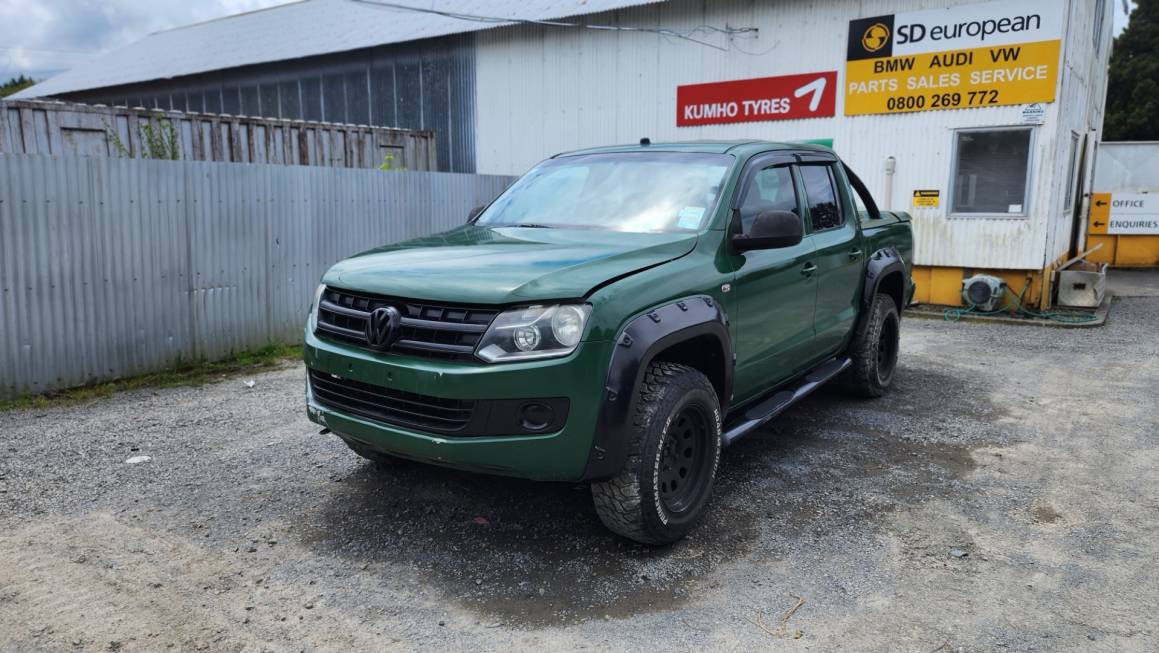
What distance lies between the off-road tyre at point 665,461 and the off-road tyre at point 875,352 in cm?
253

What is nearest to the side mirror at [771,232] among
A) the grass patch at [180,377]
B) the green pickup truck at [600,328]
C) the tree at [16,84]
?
the green pickup truck at [600,328]

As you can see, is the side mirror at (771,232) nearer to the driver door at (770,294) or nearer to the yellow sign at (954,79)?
the driver door at (770,294)

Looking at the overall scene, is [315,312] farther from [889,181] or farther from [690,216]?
[889,181]

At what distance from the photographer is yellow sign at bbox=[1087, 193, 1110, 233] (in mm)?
16234

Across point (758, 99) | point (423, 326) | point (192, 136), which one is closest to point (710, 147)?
point (423, 326)

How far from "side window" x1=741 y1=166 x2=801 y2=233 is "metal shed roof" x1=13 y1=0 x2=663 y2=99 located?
29.5 ft

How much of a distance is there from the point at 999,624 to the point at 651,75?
11510 mm

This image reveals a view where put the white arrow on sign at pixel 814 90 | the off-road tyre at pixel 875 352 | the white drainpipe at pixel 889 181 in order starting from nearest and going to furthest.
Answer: the off-road tyre at pixel 875 352, the white drainpipe at pixel 889 181, the white arrow on sign at pixel 814 90

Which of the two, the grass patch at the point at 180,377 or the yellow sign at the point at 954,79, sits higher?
the yellow sign at the point at 954,79

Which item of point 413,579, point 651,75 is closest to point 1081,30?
point 651,75

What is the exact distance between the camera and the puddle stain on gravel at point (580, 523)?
3389 mm

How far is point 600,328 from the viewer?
327 cm

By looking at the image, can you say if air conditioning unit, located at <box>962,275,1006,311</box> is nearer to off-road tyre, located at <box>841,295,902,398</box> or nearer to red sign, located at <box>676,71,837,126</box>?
red sign, located at <box>676,71,837,126</box>

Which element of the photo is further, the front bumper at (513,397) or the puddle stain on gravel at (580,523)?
the puddle stain on gravel at (580,523)
